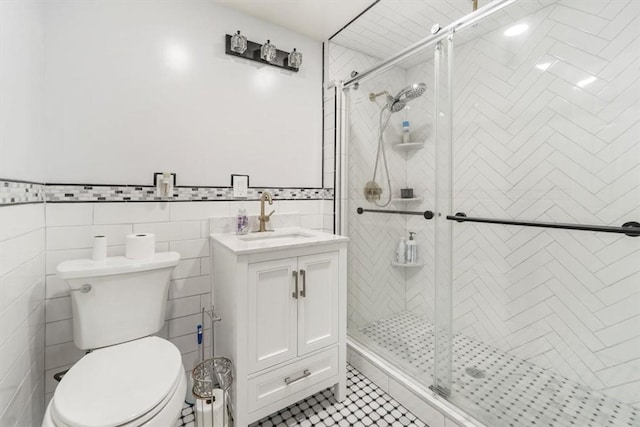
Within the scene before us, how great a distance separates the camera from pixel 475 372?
152 centimetres

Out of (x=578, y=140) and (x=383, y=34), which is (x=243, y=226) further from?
(x=578, y=140)

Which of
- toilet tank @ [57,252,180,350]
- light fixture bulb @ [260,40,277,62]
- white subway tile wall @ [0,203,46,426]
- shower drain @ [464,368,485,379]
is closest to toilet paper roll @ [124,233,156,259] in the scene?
toilet tank @ [57,252,180,350]

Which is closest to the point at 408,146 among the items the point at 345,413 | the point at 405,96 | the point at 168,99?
the point at 405,96

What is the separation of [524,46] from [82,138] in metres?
2.36

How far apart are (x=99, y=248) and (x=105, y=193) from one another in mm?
303

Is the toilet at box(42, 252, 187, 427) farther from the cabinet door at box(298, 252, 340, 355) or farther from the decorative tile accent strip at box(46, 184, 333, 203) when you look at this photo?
the cabinet door at box(298, 252, 340, 355)

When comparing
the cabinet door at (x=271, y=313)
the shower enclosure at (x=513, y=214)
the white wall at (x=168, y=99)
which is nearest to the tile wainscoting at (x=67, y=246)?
the white wall at (x=168, y=99)

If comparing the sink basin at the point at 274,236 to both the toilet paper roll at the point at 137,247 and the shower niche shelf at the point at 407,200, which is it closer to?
the toilet paper roll at the point at 137,247

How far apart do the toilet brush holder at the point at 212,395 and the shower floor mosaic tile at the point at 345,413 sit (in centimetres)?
20

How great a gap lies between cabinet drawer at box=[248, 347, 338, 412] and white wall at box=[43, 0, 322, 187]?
1.11 m

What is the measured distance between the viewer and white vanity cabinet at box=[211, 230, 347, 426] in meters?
1.25

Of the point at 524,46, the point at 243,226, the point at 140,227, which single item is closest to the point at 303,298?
the point at 243,226

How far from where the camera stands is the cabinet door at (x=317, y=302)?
1409 mm

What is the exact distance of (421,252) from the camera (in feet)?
6.07
